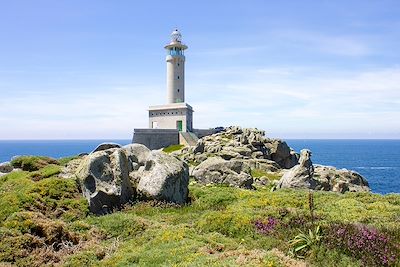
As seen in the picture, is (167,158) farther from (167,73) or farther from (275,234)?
(167,73)

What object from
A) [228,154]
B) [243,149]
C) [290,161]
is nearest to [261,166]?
[228,154]

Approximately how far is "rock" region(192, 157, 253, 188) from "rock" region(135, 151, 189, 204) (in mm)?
9266

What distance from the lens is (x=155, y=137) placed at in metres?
83.6

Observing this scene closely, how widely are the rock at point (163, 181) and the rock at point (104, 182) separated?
1.20 m

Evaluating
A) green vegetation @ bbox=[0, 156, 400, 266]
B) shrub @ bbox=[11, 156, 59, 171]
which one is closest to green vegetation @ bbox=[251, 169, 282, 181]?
green vegetation @ bbox=[0, 156, 400, 266]

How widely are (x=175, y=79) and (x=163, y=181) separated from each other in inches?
2966

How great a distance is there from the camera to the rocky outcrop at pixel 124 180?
23.5 meters

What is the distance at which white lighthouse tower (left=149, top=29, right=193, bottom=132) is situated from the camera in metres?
91.1

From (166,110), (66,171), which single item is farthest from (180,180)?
(166,110)

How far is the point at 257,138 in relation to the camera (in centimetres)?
6825

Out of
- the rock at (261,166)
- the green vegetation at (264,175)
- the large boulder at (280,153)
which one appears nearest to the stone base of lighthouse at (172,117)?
the large boulder at (280,153)

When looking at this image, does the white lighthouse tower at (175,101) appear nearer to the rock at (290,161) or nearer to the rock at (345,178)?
the rock at (290,161)

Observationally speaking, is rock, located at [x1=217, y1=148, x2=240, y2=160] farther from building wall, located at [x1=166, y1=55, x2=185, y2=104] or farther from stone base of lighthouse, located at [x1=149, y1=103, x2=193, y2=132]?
building wall, located at [x1=166, y1=55, x2=185, y2=104]

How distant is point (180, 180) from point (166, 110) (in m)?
68.0
